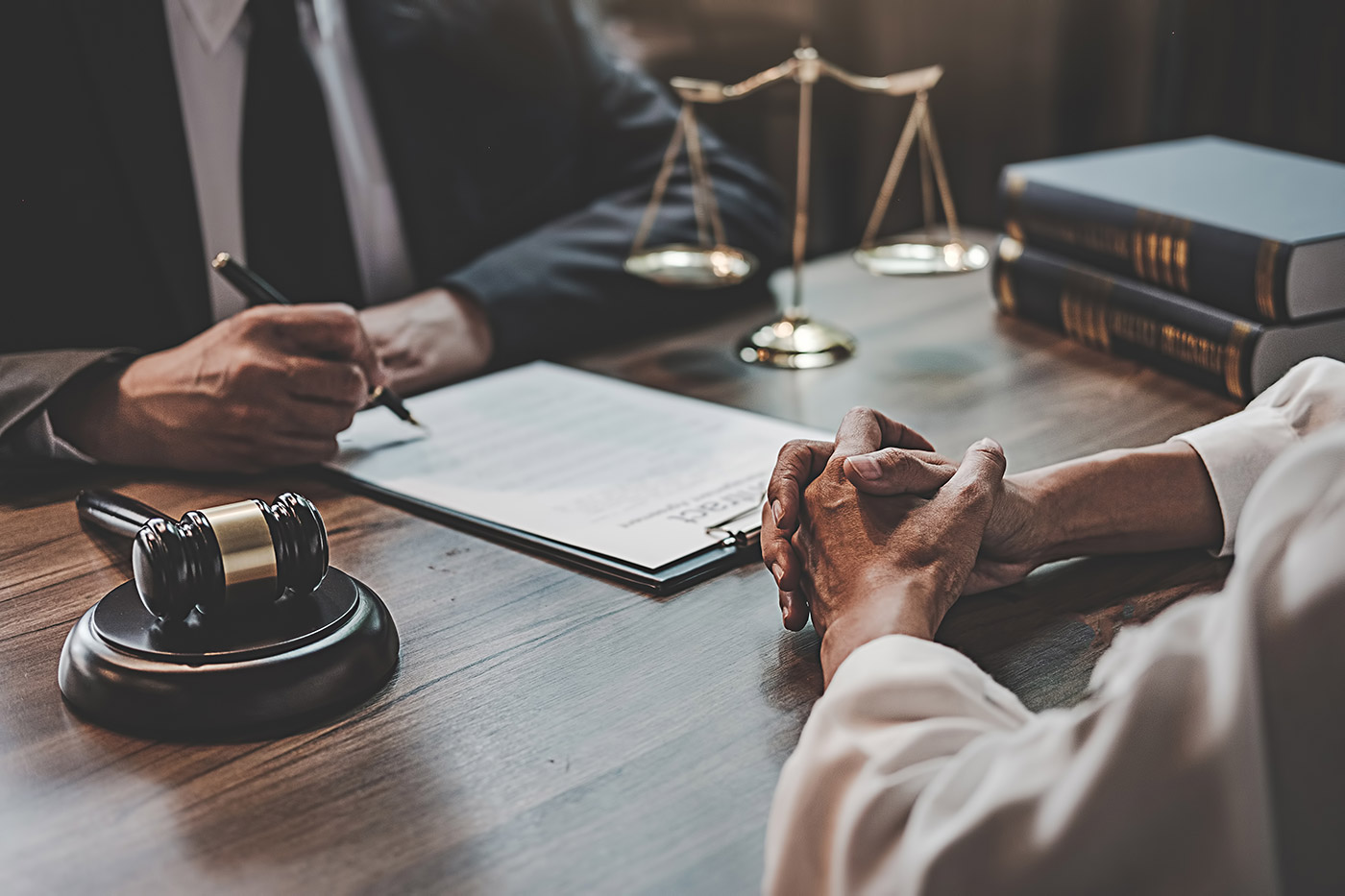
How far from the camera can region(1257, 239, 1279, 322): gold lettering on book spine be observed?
3.99 feet

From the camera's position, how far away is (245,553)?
0.78m

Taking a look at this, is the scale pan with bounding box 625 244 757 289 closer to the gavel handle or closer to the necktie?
the necktie

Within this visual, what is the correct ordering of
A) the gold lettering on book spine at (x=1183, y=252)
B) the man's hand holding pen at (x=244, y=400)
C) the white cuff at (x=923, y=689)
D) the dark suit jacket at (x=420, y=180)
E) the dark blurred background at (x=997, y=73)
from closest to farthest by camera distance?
1. the white cuff at (x=923, y=689)
2. the man's hand holding pen at (x=244, y=400)
3. the gold lettering on book spine at (x=1183, y=252)
4. the dark suit jacket at (x=420, y=180)
5. the dark blurred background at (x=997, y=73)

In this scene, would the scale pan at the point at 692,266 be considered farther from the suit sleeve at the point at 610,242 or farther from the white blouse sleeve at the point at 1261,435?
the white blouse sleeve at the point at 1261,435

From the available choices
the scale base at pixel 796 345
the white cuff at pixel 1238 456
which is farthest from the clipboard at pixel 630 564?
the scale base at pixel 796 345

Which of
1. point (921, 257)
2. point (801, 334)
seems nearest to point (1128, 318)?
point (921, 257)

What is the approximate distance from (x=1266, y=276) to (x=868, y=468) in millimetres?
591

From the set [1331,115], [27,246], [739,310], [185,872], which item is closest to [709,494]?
[185,872]

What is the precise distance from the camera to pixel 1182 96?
2.38 m

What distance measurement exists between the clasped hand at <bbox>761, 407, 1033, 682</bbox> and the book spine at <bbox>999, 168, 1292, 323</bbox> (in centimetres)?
47

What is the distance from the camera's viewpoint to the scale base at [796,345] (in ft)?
4.96

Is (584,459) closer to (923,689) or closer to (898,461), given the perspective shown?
(898,461)

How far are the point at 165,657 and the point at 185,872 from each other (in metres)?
0.17

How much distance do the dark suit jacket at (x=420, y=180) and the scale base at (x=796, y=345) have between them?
180mm
